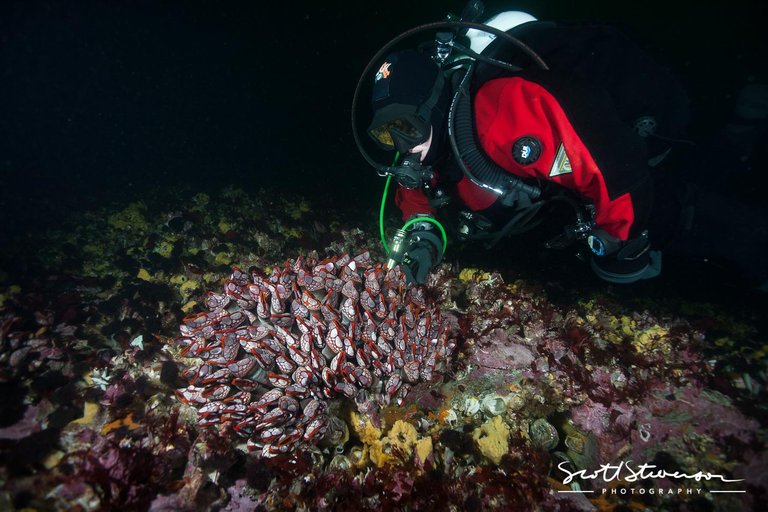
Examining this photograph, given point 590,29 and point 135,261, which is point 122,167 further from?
point 590,29

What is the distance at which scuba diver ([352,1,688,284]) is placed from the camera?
→ 114 inches

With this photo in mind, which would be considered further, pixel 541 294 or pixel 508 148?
pixel 541 294

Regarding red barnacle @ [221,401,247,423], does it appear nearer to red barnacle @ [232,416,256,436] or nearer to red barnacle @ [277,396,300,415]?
red barnacle @ [232,416,256,436]

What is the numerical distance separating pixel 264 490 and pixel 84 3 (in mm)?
54007

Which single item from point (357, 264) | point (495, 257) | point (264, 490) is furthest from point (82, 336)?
point (495, 257)

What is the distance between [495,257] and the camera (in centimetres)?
691

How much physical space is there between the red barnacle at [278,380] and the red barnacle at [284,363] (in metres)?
0.07

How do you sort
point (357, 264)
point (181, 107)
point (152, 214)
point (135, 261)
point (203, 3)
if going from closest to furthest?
point (357, 264) < point (135, 261) < point (152, 214) < point (203, 3) < point (181, 107)

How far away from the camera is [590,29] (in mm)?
3520

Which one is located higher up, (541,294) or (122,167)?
(541,294)

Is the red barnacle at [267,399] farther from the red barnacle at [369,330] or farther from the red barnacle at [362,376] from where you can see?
the red barnacle at [369,330]

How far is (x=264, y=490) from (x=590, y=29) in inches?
229

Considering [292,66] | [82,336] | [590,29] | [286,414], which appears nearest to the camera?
[286,414]

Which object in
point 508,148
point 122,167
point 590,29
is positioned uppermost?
point 590,29
